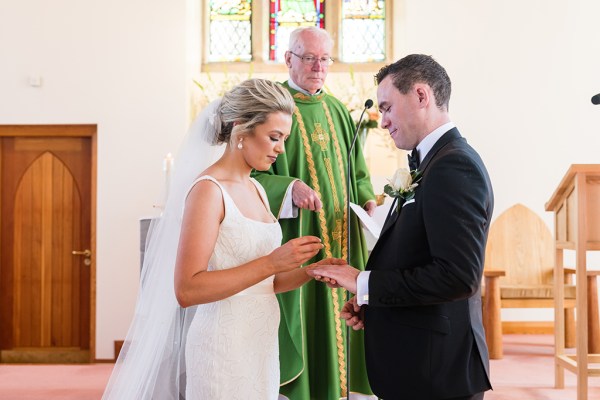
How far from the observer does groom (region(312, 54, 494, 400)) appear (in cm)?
199

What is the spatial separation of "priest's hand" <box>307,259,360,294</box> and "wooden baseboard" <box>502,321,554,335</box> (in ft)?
21.3

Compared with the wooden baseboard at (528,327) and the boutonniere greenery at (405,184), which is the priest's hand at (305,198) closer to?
the boutonniere greenery at (405,184)

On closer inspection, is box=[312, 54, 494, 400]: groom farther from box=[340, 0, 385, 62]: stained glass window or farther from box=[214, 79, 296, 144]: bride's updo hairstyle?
box=[340, 0, 385, 62]: stained glass window

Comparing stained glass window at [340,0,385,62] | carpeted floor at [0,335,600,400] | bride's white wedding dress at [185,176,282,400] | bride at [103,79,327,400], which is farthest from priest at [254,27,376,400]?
stained glass window at [340,0,385,62]

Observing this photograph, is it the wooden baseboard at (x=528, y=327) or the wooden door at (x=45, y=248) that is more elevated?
the wooden door at (x=45, y=248)

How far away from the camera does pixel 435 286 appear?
6.56ft

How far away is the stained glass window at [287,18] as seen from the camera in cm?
886

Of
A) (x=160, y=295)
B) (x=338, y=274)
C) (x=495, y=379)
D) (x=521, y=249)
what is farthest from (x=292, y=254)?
(x=521, y=249)

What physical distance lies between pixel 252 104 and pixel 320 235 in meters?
1.28

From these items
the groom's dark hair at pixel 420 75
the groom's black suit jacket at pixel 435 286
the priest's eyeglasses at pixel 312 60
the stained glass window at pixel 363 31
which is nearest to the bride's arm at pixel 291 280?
the groom's black suit jacket at pixel 435 286

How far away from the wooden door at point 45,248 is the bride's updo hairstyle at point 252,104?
227 inches

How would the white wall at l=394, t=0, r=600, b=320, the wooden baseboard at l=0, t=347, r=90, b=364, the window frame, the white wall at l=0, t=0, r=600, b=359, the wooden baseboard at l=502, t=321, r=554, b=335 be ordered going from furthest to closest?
the window frame, the wooden baseboard at l=502, t=321, r=554, b=335, the white wall at l=394, t=0, r=600, b=320, the wooden baseboard at l=0, t=347, r=90, b=364, the white wall at l=0, t=0, r=600, b=359

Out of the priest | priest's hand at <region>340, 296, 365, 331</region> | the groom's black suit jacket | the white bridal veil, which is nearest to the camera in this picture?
the groom's black suit jacket

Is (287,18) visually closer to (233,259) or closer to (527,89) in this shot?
(527,89)
